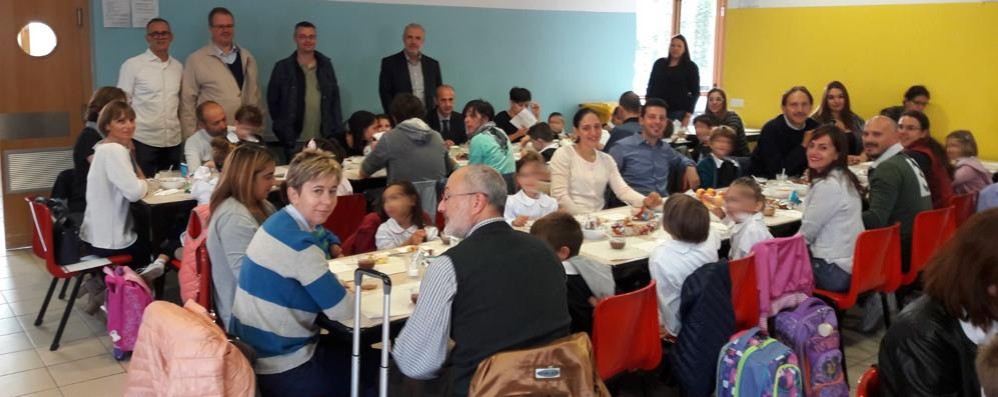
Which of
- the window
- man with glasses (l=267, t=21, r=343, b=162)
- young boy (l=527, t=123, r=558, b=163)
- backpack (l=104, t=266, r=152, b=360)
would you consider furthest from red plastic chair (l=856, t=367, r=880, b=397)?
the window

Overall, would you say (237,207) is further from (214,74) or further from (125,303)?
(214,74)

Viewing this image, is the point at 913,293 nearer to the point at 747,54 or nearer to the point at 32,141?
the point at 747,54

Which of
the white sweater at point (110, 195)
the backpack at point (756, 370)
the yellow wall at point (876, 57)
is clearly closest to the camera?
the backpack at point (756, 370)

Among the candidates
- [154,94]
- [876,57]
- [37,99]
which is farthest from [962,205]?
[37,99]

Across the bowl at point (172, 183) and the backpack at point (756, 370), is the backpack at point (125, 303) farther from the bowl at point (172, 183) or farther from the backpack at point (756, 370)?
the backpack at point (756, 370)

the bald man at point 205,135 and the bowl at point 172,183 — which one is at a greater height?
the bald man at point 205,135

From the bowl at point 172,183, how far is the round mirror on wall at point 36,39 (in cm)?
205

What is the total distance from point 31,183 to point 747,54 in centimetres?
802

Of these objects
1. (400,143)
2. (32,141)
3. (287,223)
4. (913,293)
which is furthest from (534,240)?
(32,141)

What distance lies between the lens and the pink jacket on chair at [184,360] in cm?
267

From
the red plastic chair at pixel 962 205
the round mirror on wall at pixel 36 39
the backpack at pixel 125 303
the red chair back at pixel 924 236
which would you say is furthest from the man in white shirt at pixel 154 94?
the red plastic chair at pixel 962 205

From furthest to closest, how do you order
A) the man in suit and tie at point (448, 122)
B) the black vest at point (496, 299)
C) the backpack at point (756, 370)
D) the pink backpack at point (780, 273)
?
the man in suit and tie at point (448, 122), the pink backpack at point (780, 273), the backpack at point (756, 370), the black vest at point (496, 299)

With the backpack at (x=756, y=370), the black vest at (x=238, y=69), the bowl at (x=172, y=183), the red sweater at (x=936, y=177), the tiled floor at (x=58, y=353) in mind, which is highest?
the black vest at (x=238, y=69)

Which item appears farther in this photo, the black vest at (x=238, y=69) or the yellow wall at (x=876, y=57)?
the yellow wall at (x=876, y=57)
